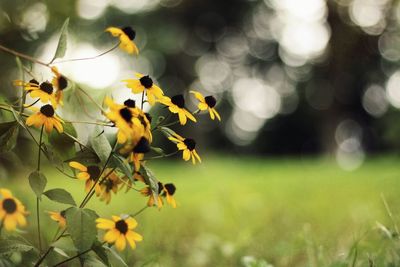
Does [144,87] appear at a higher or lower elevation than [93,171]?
higher

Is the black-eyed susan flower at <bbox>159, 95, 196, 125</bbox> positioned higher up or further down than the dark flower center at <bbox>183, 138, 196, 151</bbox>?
higher up

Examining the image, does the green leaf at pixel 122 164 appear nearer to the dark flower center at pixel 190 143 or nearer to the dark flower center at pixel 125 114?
the dark flower center at pixel 125 114

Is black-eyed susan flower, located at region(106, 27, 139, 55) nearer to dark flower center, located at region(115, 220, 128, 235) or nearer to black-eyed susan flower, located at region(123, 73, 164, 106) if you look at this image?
black-eyed susan flower, located at region(123, 73, 164, 106)

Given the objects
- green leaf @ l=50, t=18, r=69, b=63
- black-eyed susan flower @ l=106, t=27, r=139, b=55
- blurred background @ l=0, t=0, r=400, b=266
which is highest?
green leaf @ l=50, t=18, r=69, b=63

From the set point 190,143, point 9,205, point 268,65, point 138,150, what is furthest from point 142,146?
point 268,65

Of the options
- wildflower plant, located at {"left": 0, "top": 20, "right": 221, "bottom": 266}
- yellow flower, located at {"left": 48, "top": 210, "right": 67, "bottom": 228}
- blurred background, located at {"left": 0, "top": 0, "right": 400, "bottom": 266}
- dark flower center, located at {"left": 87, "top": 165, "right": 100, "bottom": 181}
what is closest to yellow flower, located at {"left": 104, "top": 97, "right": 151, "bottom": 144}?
wildflower plant, located at {"left": 0, "top": 20, "right": 221, "bottom": 266}

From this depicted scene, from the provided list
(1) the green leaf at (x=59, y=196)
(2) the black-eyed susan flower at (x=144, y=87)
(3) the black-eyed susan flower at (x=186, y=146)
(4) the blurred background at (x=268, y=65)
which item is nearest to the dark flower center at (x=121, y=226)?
(1) the green leaf at (x=59, y=196)

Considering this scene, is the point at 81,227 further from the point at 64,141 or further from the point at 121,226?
the point at 64,141
